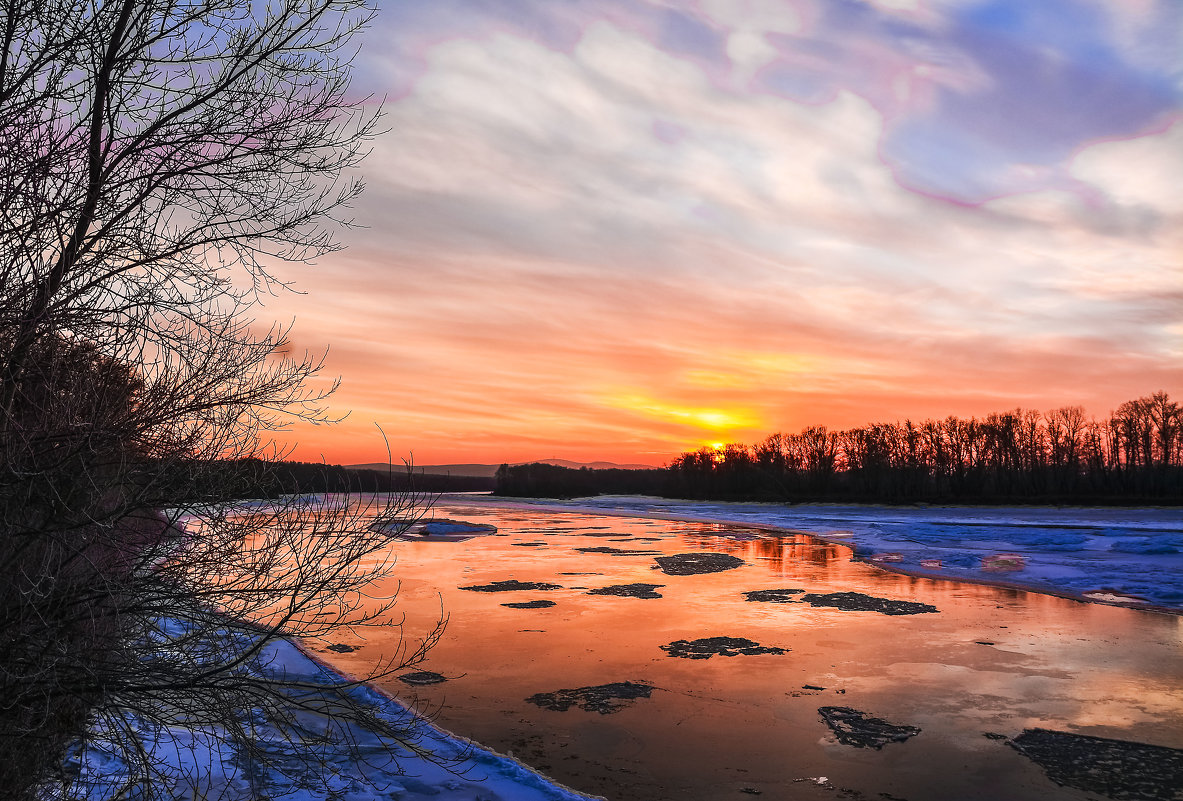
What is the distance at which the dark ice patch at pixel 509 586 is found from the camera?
18531 millimetres

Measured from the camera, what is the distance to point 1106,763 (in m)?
7.34

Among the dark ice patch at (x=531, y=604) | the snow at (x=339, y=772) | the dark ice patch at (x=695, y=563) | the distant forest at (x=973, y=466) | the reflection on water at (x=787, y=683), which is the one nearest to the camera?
the snow at (x=339, y=772)

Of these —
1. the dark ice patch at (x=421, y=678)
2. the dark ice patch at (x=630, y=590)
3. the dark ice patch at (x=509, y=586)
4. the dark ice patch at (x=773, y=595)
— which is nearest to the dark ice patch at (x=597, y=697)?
the dark ice patch at (x=421, y=678)

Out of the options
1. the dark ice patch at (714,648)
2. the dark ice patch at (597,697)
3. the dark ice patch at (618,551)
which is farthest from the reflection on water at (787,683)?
the dark ice patch at (618,551)

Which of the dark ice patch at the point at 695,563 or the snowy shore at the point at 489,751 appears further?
the dark ice patch at the point at 695,563

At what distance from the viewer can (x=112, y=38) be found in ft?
17.1

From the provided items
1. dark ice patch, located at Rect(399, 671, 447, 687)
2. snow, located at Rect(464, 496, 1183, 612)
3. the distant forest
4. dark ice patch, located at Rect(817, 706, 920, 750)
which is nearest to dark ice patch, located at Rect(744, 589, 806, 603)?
snow, located at Rect(464, 496, 1183, 612)

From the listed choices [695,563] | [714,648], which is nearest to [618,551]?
[695,563]

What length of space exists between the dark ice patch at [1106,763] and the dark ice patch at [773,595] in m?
8.55

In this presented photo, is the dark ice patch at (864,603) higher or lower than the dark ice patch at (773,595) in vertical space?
higher

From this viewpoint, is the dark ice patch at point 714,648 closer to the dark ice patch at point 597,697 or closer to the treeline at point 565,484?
the dark ice patch at point 597,697

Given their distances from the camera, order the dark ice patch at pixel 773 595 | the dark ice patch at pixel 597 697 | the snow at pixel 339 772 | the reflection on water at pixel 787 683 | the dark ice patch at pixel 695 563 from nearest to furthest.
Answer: the snow at pixel 339 772, the reflection on water at pixel 787 683, the dark ice patch at pixel 597 697, the dark ice patch at pixel 773 595, the dark ice patch at pixel 695 563

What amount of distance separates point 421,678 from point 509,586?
8599 mm

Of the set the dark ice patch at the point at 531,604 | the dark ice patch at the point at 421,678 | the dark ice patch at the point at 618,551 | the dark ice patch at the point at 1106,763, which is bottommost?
the dark ice patch at the point at 618,551
